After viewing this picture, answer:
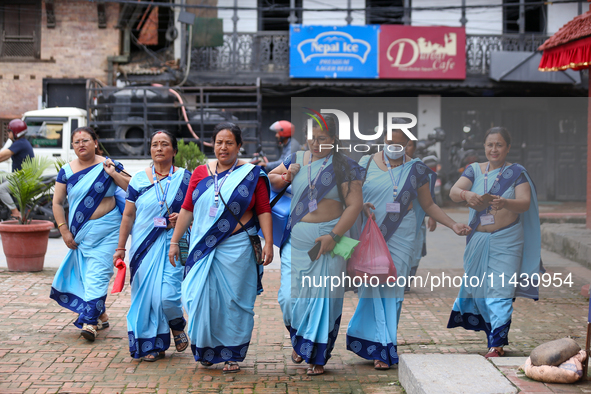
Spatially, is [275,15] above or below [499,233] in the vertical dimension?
above

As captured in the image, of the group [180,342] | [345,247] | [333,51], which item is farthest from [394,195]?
[333,51]

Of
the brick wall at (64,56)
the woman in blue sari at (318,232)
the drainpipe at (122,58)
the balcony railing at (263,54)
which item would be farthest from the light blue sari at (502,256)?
the brick wall at (64,56)

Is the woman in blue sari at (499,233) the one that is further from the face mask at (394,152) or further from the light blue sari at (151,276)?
the light blue sari at (151,276)

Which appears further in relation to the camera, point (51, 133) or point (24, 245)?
point (51, 133)

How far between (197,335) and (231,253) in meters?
0.57

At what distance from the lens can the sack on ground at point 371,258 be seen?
4184mm

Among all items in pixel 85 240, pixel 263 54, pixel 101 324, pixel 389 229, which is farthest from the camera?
pixel 263 54

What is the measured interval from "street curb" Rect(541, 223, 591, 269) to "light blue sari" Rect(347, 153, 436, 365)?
4.53 meters

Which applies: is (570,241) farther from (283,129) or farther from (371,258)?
(371,258)

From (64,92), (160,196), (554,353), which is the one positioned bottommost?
(554,353)

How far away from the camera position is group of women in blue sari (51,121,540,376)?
4129 mm

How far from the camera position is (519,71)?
16047 mm

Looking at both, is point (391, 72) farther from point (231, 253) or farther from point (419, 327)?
point (231, 253)

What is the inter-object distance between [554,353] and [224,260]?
6.72 feet
